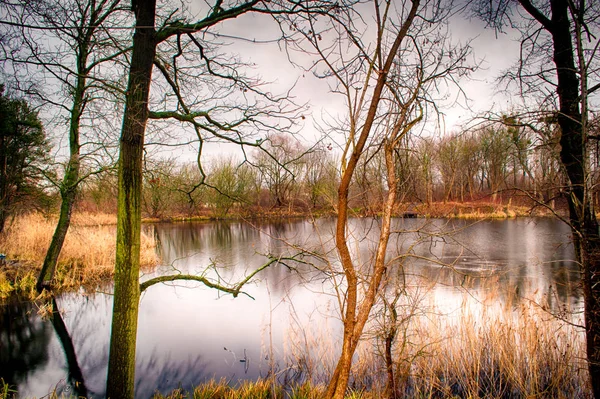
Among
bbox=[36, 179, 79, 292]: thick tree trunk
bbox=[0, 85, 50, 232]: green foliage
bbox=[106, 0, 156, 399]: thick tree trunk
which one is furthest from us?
bbox=[0, 85, 50, 232]: green foliage

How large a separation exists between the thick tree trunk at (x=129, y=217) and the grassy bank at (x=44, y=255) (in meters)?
7.03

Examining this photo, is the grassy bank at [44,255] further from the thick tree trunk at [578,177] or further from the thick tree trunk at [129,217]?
the thick tree trunk at [578,177]

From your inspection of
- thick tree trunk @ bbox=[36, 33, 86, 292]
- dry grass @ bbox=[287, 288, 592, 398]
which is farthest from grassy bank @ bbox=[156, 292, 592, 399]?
thick tree trunk @ bbox=[36, 33, 86, 292]

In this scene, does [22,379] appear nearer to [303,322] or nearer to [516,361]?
[303,322]

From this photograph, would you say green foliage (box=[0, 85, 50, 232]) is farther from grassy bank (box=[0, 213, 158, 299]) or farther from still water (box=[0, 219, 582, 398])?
still water (box=[0, 219, 582, 398])

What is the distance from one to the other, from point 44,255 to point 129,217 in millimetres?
10100

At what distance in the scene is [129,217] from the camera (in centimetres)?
346

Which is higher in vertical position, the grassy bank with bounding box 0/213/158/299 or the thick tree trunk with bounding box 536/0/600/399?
the thick tree trunk with bounding box 536/0/600/399

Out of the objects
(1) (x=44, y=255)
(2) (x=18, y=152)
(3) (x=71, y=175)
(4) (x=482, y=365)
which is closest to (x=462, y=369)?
(4) (x=482, y=365)

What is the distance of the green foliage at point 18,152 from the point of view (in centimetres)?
1090

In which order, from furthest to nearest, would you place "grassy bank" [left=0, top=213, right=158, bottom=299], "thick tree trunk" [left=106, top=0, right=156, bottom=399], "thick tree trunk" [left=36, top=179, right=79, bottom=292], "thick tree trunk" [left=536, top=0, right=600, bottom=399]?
"grassy bank" [left=0, top=213, right=158, bottom=299] → "thick tree trunk" [left=36, top=179, right=79, bottom=292] → "thick tree trunk" [left=106, top=0, right=156, bottom=399] → "thick tree trunk" [left=536, top=0, right=600, bottom=399]

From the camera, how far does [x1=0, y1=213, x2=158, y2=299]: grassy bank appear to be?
9.22 metres

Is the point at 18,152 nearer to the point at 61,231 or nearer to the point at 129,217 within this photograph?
the point at 61,231

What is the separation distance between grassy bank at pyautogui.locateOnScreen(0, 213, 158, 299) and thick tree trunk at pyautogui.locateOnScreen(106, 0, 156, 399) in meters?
7.03
